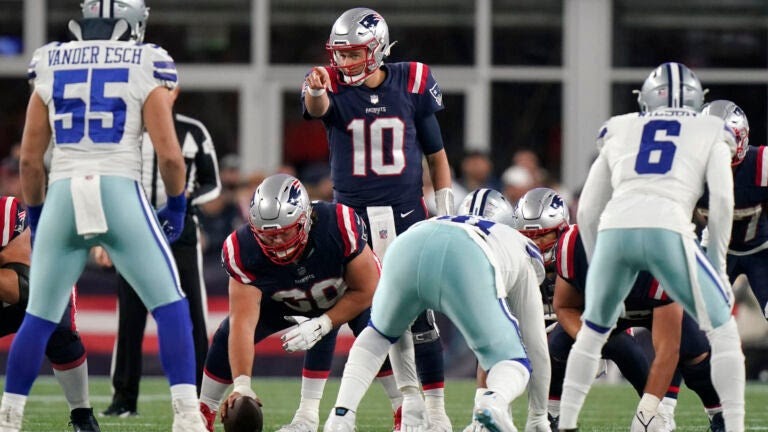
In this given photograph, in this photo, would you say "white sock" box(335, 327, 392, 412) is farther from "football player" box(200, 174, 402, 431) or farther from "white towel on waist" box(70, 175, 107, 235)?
"white towel on waist" box(70, 175, 107, 235)

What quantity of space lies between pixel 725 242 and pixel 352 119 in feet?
6.20

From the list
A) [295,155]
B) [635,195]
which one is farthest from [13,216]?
[295,155]

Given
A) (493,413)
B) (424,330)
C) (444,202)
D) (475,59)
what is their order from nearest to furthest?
(493,413)
(424,330)
(444,202)
(475,59)

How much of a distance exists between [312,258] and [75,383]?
1126mm

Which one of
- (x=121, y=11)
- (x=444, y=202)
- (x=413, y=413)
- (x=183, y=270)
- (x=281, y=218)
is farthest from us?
(x=183, y=270)

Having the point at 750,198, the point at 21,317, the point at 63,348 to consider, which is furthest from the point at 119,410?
the point at 750,198

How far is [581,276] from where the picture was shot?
6090 millimetres

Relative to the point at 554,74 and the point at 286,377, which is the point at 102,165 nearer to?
the point at 286,377

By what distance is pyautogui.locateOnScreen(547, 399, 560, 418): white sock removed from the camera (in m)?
6.35

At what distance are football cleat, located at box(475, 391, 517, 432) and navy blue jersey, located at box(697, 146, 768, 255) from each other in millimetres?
2257

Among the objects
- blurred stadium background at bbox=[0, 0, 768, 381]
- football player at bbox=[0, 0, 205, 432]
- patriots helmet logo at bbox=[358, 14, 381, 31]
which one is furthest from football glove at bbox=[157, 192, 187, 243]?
blurred stadium background at bbox=[0, 0, 768, 381]

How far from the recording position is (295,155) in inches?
555

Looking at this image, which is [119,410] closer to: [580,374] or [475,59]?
[580,374]

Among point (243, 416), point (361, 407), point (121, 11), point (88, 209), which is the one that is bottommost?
point (361, 407)
